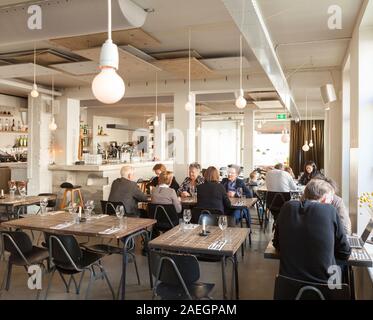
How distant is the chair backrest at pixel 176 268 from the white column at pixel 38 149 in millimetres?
6542

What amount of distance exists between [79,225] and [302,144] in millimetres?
14193

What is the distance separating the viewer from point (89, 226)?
3324 mm

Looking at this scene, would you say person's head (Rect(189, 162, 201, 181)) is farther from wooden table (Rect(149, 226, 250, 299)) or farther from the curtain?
the curtain

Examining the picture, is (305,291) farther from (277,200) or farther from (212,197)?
(277,200)

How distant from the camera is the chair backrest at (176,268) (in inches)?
89.5

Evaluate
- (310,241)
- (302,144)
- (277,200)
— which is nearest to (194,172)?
(277,200)

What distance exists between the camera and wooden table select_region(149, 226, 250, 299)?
263cm

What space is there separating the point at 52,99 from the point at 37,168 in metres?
1.79

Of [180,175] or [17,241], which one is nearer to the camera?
[17,241]

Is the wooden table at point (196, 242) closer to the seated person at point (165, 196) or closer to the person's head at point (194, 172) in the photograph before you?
the seated person at point (165, 196)

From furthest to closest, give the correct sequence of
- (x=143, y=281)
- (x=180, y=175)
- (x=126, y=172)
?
1. (x=180, y=175)
2. (x=126, y=172)
3. (x=143, y=281)

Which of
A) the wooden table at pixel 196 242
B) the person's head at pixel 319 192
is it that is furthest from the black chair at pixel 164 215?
the person's head at pixel 319 192

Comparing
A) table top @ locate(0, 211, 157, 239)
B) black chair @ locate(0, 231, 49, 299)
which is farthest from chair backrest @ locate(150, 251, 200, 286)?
black chair @ locate(0, 231, 49, 299)
